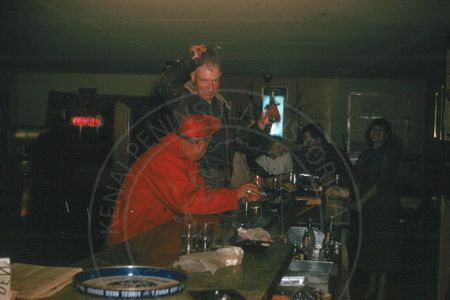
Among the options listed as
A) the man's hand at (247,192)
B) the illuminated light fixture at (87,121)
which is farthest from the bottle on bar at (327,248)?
the illuminated light fixture at (87,121)

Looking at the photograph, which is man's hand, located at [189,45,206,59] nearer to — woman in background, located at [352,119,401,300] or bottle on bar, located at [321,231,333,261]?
bottle on bar, located at [321,231,333,261]

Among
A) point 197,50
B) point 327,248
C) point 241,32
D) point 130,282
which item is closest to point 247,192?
point 327,248

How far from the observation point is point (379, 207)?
5215 millimetres

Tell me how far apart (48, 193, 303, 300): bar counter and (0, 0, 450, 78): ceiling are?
2.41 meters

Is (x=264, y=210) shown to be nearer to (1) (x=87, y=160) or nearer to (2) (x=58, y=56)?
(2) (x=58, y=56)

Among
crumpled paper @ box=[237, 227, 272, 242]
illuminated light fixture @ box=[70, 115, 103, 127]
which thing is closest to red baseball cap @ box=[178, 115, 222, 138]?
crumpled paper @ box=[237, 227, 272, 242]

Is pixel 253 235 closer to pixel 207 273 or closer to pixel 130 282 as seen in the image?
pixel 207 273

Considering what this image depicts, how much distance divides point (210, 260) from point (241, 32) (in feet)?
13.5

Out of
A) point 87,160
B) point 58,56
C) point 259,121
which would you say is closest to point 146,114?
point 87,160

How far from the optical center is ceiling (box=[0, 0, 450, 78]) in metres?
4.38

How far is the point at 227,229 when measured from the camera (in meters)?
2.54

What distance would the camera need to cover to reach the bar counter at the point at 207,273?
4.74ft

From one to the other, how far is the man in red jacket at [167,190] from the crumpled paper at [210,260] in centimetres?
81

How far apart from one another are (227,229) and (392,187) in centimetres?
320
